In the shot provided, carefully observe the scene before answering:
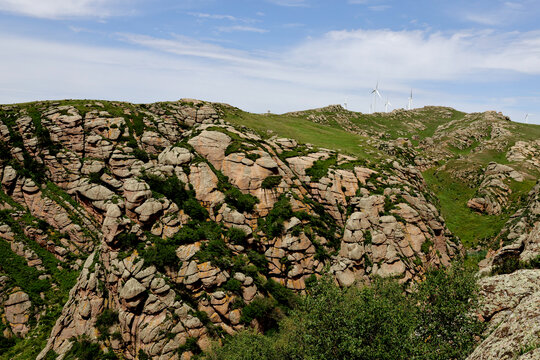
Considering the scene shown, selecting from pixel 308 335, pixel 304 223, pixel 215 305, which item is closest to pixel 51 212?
pixel 215 305

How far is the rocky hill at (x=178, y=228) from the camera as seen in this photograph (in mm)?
41125

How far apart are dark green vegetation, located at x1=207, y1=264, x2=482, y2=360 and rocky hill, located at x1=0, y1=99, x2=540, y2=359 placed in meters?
10.2

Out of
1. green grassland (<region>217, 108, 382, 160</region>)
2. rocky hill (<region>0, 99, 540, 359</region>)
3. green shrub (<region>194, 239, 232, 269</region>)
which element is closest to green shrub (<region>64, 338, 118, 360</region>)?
rocky hill (<region>0, 99, 540, 359</region>)

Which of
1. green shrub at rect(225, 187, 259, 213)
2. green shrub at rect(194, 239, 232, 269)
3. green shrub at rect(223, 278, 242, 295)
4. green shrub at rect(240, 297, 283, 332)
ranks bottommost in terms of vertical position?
green shrub at rect(240, 297, 283, 332)

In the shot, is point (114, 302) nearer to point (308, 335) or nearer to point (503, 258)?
point (308, 335)

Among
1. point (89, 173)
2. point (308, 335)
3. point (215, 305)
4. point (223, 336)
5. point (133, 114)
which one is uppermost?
point (133, 114)

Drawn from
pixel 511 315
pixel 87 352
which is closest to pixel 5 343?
pixel 87 352

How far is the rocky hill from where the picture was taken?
135ft

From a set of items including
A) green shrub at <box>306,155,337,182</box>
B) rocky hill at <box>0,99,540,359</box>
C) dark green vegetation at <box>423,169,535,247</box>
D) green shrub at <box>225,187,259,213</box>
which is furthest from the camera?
dark green vegetation at <box>423,169,535,247</box>

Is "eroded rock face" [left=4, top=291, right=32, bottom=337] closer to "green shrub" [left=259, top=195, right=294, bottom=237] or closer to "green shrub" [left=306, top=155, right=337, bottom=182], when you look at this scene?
"green shrub" [left=259, top=195, right=294, bottom=237]

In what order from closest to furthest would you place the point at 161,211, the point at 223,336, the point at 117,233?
the point at 223,336, the point at 117,233, the point at 161,211

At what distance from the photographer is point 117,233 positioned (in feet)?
144

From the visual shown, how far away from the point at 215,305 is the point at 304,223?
23830mm

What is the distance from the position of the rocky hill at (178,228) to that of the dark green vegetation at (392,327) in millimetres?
10239
